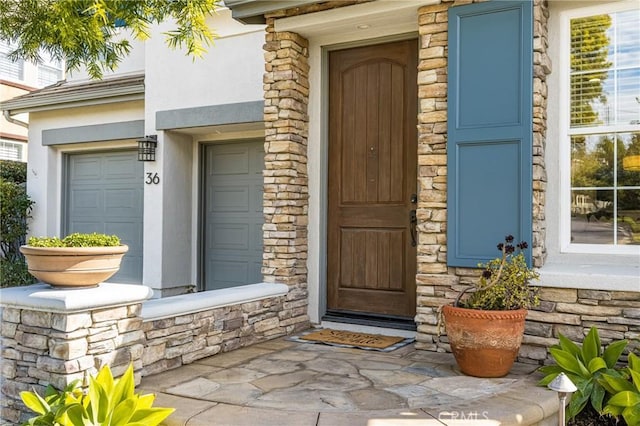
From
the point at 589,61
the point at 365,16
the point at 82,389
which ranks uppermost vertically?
the point at 365,16

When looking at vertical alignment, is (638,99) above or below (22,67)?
below

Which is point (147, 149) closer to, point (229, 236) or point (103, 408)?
point (229, 236)

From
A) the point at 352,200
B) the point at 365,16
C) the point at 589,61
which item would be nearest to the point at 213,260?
the point at 352,200

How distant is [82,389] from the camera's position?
2996mm

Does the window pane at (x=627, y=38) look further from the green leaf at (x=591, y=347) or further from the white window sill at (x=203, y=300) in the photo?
the white window sill at (x=203, y=300)

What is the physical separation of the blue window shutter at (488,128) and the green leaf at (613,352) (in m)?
0.89

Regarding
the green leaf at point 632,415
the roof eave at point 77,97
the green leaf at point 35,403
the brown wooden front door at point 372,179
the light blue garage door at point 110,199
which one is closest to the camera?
the green leaf at point 35,403

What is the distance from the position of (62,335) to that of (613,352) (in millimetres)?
3108

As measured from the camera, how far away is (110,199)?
25.5ft

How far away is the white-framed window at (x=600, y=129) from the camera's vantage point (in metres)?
3.95

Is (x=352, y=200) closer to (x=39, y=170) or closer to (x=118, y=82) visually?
(x=118, y=82)

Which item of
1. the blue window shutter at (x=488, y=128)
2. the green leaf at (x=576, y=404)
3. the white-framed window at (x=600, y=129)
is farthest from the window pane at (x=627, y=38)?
the green leaf at (x=576, y=404)

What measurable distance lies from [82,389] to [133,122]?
4.92 meters

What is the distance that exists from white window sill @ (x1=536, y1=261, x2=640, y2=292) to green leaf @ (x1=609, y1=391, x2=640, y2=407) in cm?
77
